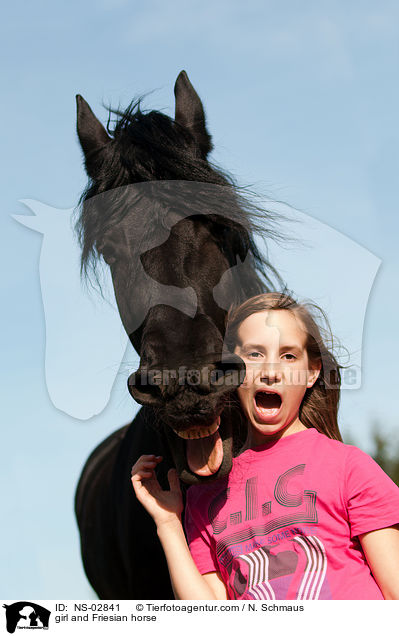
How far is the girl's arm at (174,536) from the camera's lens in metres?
2.38

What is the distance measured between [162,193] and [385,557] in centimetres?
180

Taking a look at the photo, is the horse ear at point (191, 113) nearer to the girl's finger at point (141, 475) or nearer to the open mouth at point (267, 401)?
the open mouth at point (267, 401)

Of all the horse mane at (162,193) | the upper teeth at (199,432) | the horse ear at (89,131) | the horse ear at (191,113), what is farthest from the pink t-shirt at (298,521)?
the horse ear at (89,131)

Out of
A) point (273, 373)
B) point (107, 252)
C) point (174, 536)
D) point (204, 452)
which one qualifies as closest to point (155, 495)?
point (174, 536)

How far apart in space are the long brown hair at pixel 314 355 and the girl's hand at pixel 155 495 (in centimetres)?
62

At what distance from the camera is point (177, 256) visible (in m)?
2.73

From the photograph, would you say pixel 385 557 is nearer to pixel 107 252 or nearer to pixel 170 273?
pixel 170 273

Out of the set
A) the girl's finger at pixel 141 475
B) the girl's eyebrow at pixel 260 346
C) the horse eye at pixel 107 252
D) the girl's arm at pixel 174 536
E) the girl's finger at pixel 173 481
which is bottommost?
the girl's arm at pixel 174 536

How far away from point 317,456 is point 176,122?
6.30 feet

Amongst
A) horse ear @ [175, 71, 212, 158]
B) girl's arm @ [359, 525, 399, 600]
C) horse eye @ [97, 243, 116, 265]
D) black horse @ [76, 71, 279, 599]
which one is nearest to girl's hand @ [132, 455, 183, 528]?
black horse @ [76, 71, 279, 599]

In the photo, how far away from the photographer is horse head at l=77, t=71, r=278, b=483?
235 centimetres
